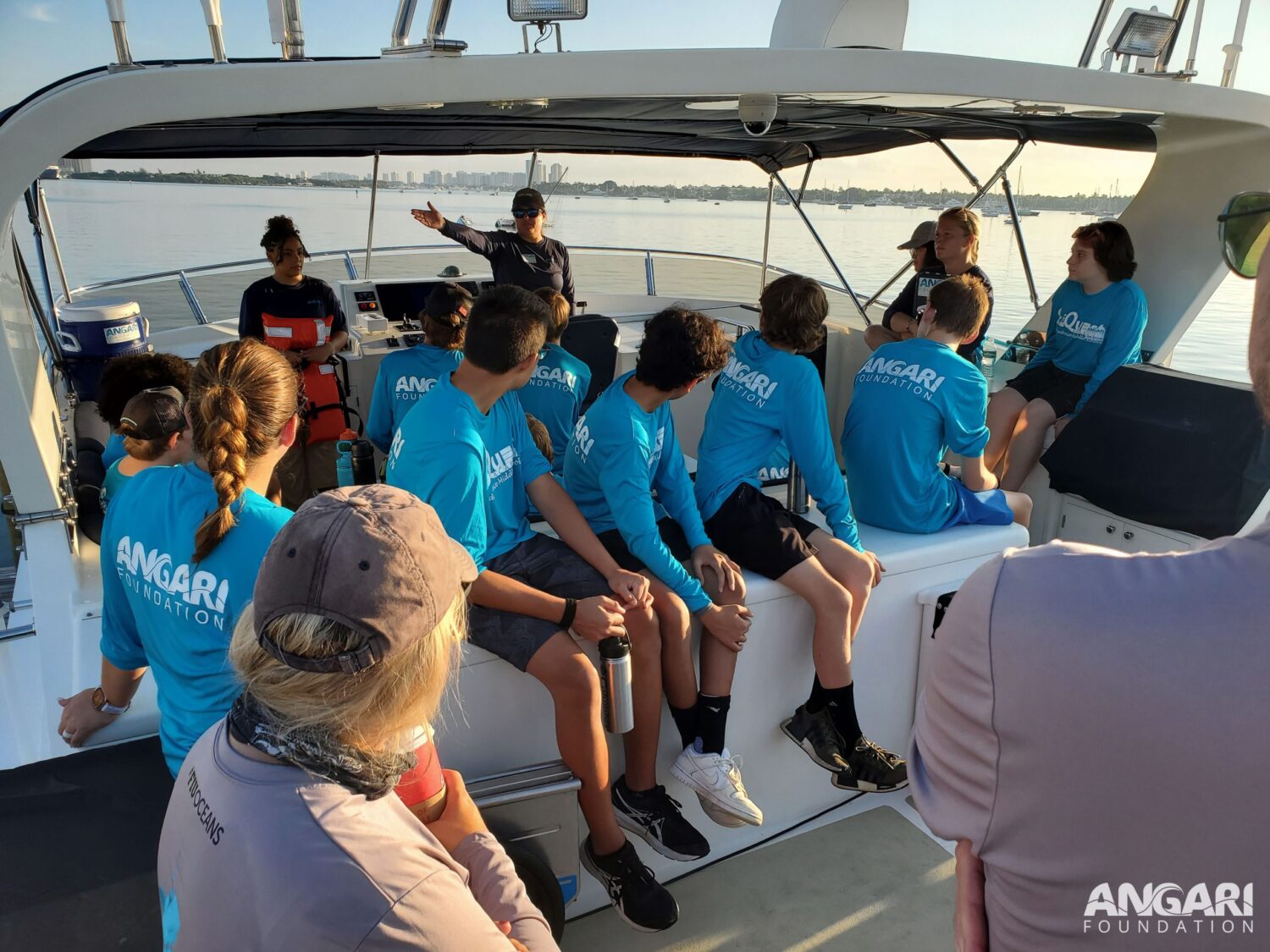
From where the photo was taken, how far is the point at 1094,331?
147 inches

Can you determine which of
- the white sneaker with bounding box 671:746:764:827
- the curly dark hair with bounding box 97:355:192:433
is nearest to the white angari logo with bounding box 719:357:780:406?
the white sneaker with bounding box 671:746:764:827

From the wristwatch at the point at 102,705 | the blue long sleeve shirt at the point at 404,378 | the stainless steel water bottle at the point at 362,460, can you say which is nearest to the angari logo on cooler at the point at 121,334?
the blue long sleeve shirt at the point at 404,378

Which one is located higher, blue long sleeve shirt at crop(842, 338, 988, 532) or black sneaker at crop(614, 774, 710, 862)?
blue long sleeve shirt at crop(842, 338, 988, 532)

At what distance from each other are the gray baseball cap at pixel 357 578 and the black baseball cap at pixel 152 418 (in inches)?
49.7

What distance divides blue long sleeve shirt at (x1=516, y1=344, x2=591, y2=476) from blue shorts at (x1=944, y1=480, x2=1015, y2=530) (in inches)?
55.2

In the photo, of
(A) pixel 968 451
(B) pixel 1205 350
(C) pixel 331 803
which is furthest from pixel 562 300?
(B) pixel 1205 350

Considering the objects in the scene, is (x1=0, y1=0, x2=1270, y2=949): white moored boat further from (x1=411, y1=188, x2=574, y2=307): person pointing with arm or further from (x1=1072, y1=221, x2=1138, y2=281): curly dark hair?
(x1=411, y1=188, x2=574, y2=307): person pointing with arm

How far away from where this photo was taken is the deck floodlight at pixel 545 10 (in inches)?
84.3

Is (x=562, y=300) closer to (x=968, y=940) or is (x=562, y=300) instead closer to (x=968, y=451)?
(x=968, y=451)

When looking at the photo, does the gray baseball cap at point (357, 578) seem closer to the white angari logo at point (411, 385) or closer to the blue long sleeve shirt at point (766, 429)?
the blue long sleeve shirt at point (766, 429)

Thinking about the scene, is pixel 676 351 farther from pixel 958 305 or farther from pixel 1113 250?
pixel 1113 250

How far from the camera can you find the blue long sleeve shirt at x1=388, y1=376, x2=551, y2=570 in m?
1.78

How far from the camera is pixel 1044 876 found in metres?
0.68

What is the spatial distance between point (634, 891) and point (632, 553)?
76 centimetres
